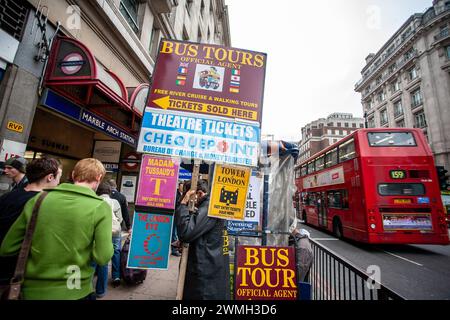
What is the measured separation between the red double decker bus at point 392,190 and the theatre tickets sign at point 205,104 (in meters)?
7.24

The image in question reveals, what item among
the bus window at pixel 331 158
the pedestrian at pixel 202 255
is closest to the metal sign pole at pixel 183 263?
the pedestrian at pixel 202 255

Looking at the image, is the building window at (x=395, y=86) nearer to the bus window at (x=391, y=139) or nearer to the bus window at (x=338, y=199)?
the bus window at (x=391, y=139)

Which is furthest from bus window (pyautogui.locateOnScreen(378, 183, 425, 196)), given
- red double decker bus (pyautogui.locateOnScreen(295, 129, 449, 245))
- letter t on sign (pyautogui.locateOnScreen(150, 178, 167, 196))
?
letter t on sign (pyautogui.locateOnScreen(150, 178, 167, 196))

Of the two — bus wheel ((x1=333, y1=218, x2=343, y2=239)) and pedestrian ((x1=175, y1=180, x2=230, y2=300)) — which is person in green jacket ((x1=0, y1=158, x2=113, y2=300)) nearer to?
pedestrian ((x1=175, y1=180, x2=230, y2=300))

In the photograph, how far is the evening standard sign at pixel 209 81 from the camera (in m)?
2.73

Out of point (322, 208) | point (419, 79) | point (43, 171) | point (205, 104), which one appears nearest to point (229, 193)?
point (205, 104)

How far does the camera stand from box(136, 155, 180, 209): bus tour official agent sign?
2.44 meters

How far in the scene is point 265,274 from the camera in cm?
304

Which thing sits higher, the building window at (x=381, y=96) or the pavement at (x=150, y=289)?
the building window at (x=381, y=96)

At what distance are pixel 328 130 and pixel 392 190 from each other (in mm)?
58755

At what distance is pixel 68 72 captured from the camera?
4418mm

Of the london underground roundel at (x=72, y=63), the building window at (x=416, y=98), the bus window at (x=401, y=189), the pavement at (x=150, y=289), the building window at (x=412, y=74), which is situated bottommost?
the pavement at (x=150, y=289)

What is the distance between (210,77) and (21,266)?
267cm
